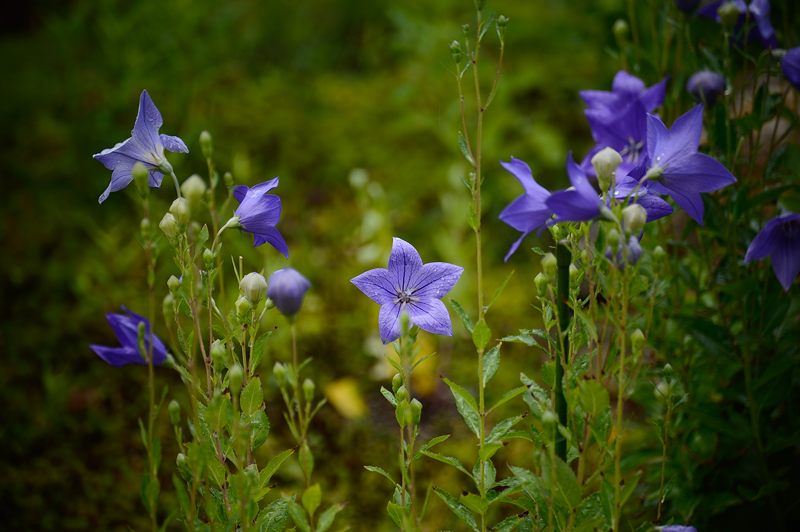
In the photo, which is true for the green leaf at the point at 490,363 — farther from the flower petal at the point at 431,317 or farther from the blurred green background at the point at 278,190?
the blurred green background at the point at 278,190

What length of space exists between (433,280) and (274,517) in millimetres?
416

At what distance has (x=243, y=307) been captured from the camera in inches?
37.2

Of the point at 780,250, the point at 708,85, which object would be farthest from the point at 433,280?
the point at 708,85

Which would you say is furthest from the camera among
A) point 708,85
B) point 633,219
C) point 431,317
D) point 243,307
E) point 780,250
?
point 708,85

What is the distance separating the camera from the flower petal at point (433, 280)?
3.58 feet

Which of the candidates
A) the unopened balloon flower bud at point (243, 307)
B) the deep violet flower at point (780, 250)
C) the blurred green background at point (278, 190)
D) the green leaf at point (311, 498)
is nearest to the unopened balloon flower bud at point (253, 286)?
the unopened balloon flower bud at point (243, 307)

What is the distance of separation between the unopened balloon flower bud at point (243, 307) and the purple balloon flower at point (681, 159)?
546 mm

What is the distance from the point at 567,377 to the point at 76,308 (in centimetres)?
210

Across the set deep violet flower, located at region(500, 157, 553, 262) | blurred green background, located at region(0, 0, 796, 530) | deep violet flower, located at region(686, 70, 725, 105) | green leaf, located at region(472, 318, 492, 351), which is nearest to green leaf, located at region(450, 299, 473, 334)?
green leaf, located at region(472, 318, 492, 351)

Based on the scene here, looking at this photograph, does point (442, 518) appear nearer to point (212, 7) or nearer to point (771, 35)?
point (771, 35)

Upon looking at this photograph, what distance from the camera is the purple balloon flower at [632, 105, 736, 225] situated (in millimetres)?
992

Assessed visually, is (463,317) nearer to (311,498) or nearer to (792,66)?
(311,498)

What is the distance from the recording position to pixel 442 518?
6.01 ft

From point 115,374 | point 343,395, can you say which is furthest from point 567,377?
point 115,374
